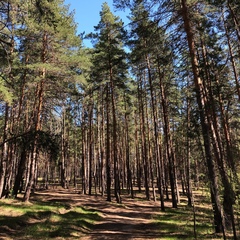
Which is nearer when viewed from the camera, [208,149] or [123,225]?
[208,149]

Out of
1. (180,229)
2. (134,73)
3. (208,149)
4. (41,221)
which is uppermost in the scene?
(134,73)

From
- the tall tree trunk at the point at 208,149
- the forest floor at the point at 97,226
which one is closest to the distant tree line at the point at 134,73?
the tall tree trunk at the point at 208,149

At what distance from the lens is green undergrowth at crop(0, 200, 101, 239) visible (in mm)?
9766

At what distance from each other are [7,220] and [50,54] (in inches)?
422

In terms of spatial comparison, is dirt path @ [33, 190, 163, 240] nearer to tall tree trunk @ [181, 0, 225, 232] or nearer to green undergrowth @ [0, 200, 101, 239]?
green undergrowth @ [0, 200, 101, 239]

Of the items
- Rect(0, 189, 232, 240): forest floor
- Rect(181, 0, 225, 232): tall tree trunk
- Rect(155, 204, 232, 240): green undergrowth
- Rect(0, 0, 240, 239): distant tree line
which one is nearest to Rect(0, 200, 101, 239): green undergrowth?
Rect(0, 189, 232, 240): forest floor

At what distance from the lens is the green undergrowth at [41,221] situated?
9766mm

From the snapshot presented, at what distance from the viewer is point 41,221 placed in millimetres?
11930

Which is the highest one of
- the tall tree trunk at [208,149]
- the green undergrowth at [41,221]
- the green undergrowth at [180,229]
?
the tall tree trunk at [208,149]

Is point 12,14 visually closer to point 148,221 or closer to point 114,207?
point 148,221

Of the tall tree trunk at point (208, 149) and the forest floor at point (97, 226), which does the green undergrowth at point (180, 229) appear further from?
the tall tree trunk at point (208, 149)

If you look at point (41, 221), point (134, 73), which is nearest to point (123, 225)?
point (41, 221)

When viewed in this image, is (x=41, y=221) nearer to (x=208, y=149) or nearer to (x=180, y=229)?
(x=180, y=229)

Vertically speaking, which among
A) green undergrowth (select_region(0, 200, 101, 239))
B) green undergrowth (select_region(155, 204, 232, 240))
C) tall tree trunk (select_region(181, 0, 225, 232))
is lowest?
green undergrowth (select_region(155, 204, 232, 240))
